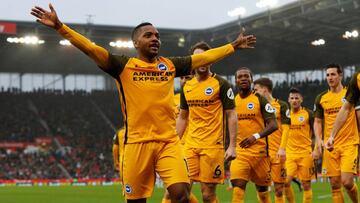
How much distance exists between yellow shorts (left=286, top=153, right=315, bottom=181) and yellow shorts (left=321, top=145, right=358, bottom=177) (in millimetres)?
3006

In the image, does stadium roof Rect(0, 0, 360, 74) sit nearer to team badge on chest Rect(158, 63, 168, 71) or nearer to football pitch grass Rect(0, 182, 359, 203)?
football pitch grass Rect(0, 182, 359, 203)

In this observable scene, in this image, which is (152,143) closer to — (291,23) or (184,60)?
(184,60)

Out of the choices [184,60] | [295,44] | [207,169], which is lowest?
[207,169]

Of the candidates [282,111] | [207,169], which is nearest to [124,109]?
[207,169]

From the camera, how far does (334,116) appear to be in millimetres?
10562

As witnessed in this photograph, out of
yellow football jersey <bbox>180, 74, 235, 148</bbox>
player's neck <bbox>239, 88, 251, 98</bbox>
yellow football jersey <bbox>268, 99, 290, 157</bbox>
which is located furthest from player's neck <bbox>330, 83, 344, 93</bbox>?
yellow football jersey <bbox>180, 74, 235, 148</bbox>

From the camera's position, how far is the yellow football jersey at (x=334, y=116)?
395 inches

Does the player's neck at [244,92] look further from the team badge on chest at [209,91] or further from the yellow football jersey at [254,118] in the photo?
the team badge on chest at [209,91]

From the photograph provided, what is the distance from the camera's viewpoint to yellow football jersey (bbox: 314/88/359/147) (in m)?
10.0

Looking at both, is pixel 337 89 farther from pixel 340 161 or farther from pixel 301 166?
pixel 301 166

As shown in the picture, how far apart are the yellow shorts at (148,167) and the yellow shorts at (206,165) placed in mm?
2274

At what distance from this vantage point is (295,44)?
137 feet

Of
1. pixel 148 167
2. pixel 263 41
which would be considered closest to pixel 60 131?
pixel 263 41

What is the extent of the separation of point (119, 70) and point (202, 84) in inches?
108
